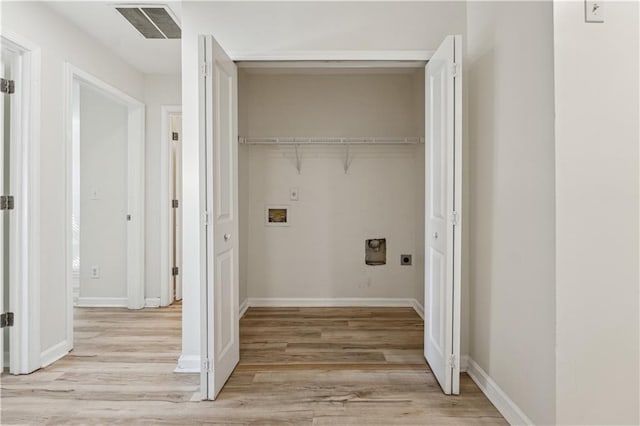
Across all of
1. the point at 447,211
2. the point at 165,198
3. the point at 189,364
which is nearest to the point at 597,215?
the point at 447,211

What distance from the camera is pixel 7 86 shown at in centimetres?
254

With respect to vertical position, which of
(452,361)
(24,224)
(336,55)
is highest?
(336,55)

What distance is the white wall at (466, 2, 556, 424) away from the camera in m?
1.72

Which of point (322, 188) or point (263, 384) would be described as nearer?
point (263, 384)

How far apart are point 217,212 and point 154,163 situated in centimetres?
232

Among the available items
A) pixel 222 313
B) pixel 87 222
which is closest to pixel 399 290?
pixel 222 313

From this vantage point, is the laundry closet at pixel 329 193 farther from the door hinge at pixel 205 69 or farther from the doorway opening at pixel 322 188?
the door hinge at pixel 205 69

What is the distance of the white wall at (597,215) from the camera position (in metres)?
1.62

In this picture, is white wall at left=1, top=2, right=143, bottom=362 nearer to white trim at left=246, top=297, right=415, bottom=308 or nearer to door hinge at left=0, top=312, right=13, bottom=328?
door hinge at left=0, top=312, right=13, bottom=328

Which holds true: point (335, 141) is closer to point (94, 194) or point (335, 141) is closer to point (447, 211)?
point (447, 211)

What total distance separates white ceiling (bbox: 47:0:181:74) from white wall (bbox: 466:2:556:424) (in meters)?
2.10

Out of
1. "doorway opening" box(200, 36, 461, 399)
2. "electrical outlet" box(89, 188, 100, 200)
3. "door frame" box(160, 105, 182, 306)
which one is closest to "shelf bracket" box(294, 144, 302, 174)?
"doorway opening" box(200, 36, 461, 399)

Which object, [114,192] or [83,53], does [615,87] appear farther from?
[114,192]

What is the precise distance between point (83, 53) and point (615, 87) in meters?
3.51
